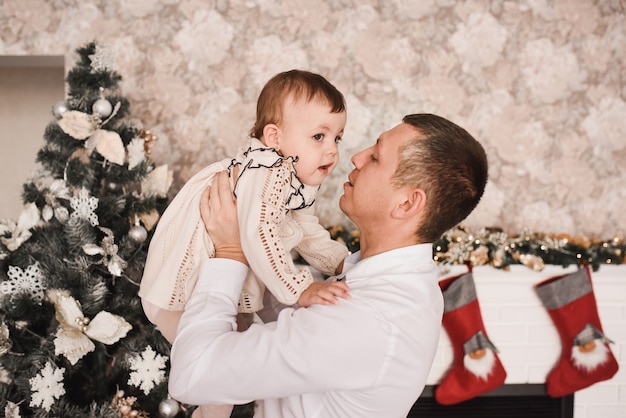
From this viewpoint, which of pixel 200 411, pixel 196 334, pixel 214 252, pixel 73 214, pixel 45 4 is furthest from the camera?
pixel 45 4

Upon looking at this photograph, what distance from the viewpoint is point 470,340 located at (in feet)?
8.32

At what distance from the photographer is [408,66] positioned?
2787 millimetres

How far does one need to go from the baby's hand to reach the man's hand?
0.64 feet

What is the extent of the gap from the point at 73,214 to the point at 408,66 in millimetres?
1821

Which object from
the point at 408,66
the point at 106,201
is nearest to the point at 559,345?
the point at 408,66

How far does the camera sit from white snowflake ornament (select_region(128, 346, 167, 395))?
2.08m

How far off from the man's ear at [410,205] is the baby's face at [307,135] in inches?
13.7

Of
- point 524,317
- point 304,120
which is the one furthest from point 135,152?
point 524,317

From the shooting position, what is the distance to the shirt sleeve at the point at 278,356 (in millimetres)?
1111

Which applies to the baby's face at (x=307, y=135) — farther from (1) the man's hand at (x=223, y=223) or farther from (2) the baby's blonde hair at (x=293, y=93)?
(1) the man's hand at (x=223, y=223)

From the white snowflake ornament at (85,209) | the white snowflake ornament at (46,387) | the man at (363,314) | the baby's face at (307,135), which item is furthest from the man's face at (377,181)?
the white snowflake ornament at (46,387)

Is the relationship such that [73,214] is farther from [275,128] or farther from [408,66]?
[408,66]

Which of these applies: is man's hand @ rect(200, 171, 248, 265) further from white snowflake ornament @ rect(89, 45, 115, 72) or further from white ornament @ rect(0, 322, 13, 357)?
white ornament @ rect(0, 322, 13, 357)

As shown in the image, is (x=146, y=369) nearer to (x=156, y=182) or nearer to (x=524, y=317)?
(x=156, y=182)
